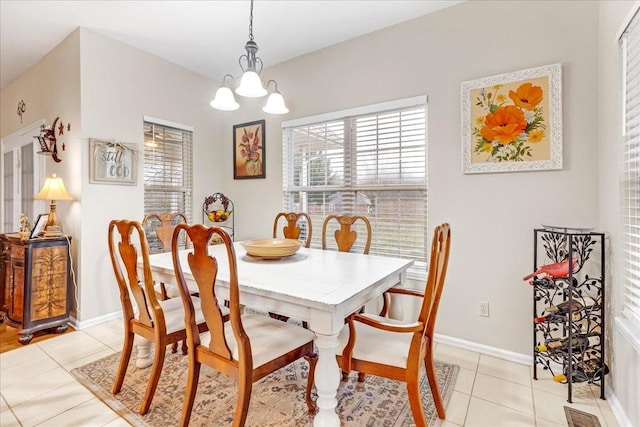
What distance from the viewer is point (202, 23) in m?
2.86

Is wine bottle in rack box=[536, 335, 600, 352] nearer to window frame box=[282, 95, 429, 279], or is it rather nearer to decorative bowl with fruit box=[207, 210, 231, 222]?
window frame box=[282, 95, 429, 279]

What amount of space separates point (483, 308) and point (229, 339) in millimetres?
1910

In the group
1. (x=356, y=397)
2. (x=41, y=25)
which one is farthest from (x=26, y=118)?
(x=356, y=397)

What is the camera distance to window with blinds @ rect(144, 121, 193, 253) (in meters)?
3.52

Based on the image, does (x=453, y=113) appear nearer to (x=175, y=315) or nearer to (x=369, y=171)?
(x=369, y=171)

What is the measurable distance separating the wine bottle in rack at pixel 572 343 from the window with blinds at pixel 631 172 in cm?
32

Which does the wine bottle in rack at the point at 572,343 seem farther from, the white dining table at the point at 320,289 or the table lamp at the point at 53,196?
the table lamp at the point at 53,196

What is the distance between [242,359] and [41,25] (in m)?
3.52

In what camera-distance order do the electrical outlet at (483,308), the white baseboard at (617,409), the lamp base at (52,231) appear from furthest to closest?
the lamp base at (52,231)
the electrical outlet at (483,308)
the white baseboard at (617,409)

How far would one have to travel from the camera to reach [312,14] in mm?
2703

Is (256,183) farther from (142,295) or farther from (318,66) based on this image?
(142,295)

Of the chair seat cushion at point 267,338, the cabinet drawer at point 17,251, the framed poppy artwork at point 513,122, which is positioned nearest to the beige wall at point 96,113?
the cabinet drawer at point 17,251

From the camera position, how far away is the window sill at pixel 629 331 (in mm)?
1429

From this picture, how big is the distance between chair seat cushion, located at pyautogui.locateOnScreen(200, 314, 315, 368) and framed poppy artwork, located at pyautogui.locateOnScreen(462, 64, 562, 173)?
69.8 inches
